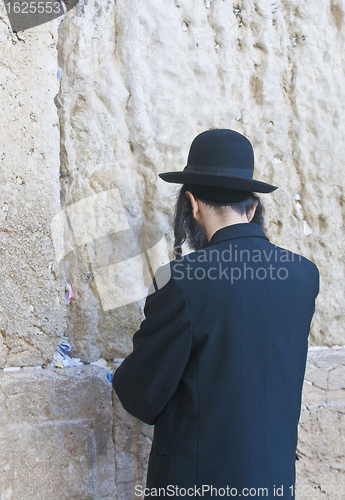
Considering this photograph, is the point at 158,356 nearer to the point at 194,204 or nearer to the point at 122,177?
the point at 194,204

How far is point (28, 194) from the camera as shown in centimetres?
182

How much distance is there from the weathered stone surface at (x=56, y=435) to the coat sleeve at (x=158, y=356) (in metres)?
0.59

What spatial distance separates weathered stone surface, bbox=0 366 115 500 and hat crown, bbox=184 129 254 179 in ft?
3.58

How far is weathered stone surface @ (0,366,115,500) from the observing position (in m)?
1.75

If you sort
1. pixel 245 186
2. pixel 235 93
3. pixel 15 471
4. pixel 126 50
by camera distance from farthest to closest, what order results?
pixel 235 93
pixel 126 50
pixel 15 471
pixel 245 186

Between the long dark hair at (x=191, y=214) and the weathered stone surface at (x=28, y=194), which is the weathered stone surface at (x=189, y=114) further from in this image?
the long dark hair at (x=191, y=214)

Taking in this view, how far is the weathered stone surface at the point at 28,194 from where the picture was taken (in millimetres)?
1784

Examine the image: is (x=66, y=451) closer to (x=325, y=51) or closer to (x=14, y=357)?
(x=14, y=357)

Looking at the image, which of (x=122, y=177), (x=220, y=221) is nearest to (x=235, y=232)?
(x=220, y=221)

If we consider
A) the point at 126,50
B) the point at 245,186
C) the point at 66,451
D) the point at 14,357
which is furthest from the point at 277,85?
the point at 66,451

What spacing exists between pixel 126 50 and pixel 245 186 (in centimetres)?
106

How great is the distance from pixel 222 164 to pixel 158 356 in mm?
657

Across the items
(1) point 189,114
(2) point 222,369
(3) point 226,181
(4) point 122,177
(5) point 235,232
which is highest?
(1) point 189,114

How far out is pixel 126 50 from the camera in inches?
75.4
